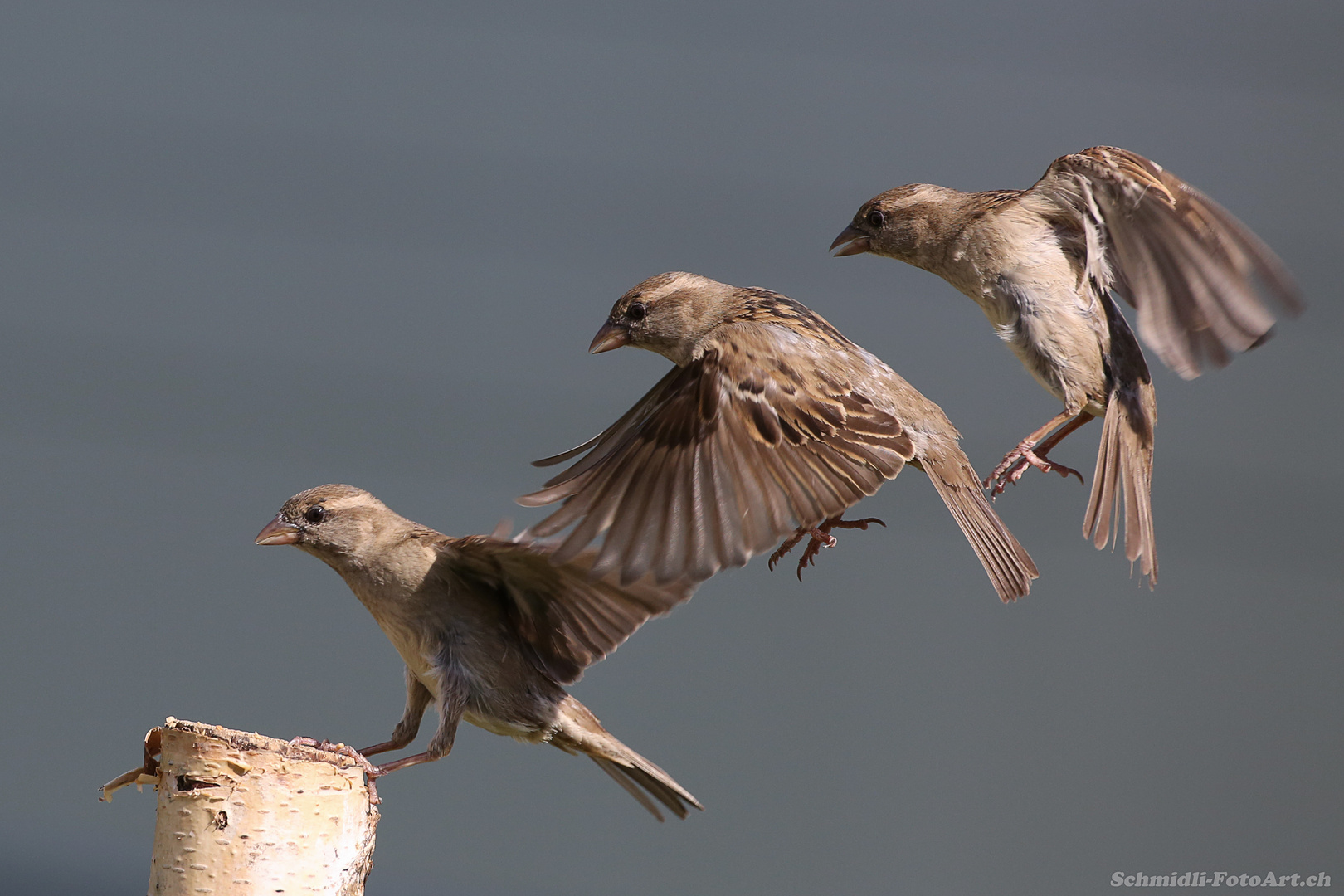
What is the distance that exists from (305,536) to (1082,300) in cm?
235

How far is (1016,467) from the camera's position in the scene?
295 cm

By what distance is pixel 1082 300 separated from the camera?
126 inches

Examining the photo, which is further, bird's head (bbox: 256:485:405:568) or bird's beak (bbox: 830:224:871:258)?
bird's beak (bbox: 830:224:871:258)

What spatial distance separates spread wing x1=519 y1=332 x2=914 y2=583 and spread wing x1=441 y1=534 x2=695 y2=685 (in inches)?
8.2

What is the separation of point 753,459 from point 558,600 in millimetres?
728

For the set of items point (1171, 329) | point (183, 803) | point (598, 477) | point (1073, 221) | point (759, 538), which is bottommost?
point (183, 803)

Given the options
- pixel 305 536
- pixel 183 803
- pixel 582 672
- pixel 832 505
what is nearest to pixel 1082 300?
pixel 832 505

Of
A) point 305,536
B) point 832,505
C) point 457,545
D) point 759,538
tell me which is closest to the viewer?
point 759,538

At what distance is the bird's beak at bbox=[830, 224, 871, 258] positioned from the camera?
12.2 ft

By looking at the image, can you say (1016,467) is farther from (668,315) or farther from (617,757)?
(617,757)

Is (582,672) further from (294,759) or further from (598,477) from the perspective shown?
(294,759)

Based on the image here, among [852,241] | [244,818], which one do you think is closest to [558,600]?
[244,818]

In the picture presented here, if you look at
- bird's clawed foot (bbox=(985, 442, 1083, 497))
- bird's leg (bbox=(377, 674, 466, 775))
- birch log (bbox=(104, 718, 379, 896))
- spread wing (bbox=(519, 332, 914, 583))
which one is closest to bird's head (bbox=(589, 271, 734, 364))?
spread wing (bbox=(519, 332, 914, 583))

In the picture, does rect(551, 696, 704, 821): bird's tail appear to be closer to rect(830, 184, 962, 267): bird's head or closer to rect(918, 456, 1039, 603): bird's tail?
rect(918, 456, 1039, 603): bird's tail
